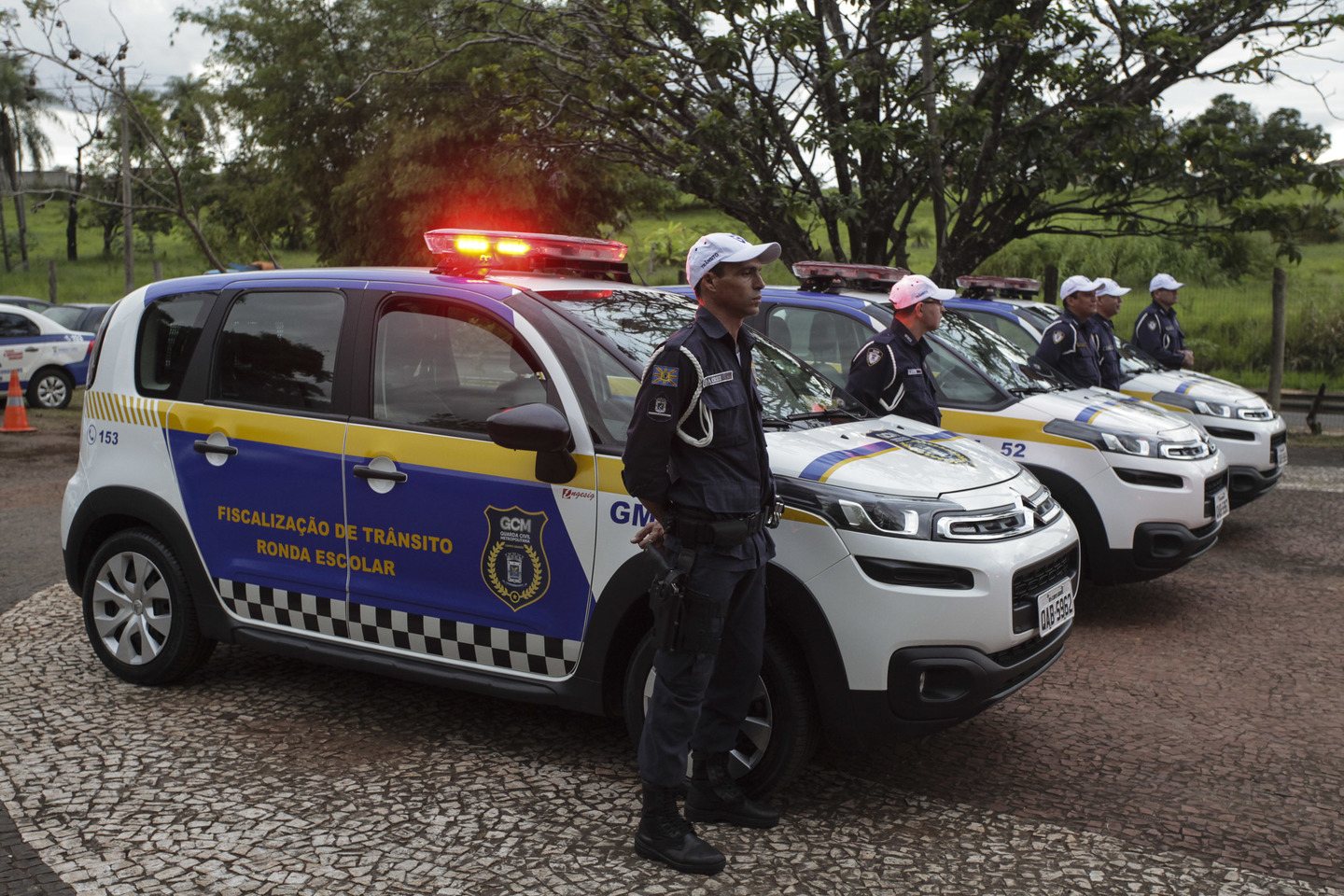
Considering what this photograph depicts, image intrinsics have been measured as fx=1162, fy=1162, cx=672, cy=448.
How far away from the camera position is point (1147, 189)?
1118 cm

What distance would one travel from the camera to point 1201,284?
20234 mm

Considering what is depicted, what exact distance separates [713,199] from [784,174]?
33.4 inches

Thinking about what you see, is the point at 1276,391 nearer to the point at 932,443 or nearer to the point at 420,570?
the point at 932,443

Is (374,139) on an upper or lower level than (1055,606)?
upper

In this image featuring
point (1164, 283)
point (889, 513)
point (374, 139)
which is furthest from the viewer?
point (374, 139)

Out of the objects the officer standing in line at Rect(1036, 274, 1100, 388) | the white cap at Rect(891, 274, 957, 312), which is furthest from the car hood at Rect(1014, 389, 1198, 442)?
the white cap at Rect(891, 274, 957, 312)

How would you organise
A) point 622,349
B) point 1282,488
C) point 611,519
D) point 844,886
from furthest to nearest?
point 1282,488
point 622,349
point 611,519
point 844,886

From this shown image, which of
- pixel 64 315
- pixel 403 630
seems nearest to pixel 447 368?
pixel 403 630

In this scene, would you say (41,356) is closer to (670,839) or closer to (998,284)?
(998,284)

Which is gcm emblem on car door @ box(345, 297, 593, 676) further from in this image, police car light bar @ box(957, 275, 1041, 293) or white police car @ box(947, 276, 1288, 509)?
police car light bar @ box(957, 275, 1041, 293)

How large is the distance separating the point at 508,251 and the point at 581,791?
→ 2.14 metres

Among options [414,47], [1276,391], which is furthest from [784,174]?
[414,47]

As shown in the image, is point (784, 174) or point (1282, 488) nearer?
point (1282, 488)

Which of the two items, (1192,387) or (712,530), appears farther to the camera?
(1192,387)
